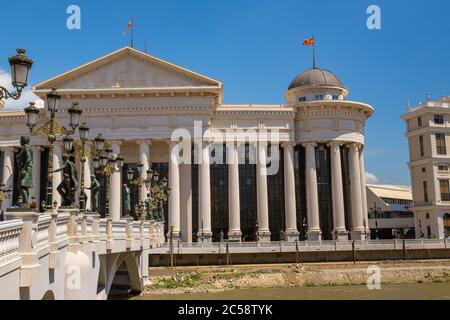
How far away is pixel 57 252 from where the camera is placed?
49.3 ft

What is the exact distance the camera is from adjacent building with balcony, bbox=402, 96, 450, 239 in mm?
79500

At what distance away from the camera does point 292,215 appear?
7438cm

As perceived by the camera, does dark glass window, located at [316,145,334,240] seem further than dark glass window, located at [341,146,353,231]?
No

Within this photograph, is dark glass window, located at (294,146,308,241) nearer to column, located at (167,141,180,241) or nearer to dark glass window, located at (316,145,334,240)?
dark glass window, located at (316,145,334,240)

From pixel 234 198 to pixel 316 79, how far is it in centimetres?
2437

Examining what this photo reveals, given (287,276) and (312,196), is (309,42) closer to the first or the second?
(312,196)

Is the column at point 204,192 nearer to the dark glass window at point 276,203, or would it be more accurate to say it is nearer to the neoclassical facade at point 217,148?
the neoclassical facade at point 217,148

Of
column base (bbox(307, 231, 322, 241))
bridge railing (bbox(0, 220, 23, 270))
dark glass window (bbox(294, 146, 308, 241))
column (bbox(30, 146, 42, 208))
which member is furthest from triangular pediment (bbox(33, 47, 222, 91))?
bridge railing (bbox(0, 220, 23, 270))

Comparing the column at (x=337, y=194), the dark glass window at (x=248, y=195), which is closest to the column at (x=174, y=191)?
the dark glass window at (x=248, y=195)

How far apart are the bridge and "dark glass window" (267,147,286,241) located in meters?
48.1

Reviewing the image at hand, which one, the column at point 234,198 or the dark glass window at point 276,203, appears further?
the dark glass window at point 276,203

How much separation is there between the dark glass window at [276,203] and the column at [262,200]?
2.66 m

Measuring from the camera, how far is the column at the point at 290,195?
7375 centimetres
